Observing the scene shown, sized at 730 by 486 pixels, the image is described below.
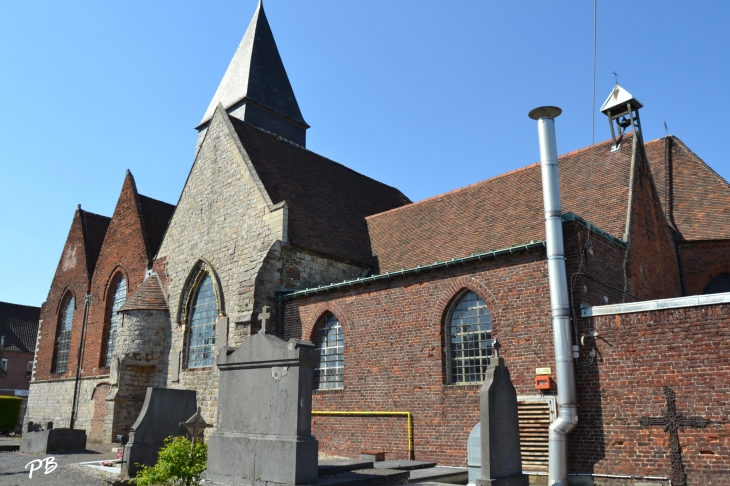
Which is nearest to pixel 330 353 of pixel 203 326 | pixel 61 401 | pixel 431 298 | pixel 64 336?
pixel 431 298

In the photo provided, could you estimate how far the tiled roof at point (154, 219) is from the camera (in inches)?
960

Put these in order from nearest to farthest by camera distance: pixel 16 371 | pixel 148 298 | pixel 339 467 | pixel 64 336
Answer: pixel 339 467 < pixel 148 298 < pixel 64 336 < pixel 16 371

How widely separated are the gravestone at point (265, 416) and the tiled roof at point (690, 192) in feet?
46.3

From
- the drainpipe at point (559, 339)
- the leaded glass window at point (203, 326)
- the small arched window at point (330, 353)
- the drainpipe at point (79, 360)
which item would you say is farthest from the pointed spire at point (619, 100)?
the drainpipe at point (79, 360)

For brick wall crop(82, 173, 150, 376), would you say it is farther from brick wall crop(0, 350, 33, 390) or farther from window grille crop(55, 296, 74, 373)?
brick wall crop(0, 350, 33, 390)

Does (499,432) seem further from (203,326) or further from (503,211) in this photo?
(203,326)

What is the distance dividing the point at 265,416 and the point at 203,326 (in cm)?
1168

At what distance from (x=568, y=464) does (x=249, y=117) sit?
78.8 feet

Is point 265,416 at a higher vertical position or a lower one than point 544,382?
lower

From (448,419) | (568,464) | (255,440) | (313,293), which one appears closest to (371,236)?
(313,293)

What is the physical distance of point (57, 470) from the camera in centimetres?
1374

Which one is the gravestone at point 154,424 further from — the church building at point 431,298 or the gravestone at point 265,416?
the gravestone at point 265,416

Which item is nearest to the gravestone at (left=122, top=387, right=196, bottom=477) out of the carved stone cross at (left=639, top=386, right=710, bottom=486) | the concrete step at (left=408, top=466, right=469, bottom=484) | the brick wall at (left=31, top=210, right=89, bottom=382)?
the concrete step at (left=408, top=466, right=469, bottom=484)

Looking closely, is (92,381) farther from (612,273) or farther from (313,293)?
(612,273)
